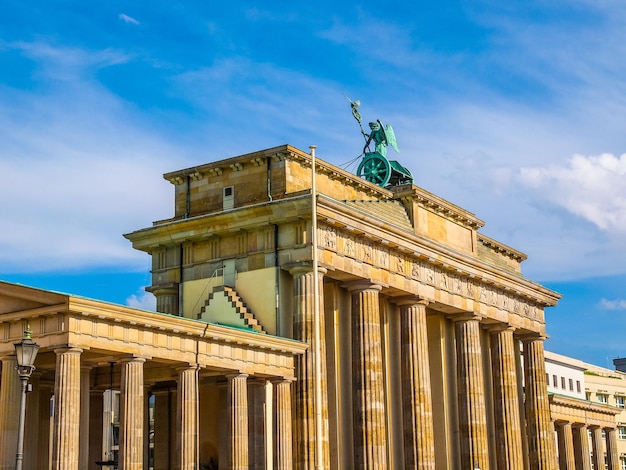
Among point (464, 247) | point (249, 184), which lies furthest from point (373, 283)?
point (464, 247)

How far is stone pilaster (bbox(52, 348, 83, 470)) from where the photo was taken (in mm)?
39125

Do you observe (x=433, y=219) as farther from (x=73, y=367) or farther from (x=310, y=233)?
(x=73, y=367)

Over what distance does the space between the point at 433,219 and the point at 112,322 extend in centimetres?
2832

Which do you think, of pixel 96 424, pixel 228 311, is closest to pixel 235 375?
pixel 228 311

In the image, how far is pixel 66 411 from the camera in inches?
1558

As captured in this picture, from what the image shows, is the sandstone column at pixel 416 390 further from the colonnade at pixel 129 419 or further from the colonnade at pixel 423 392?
the colonnade at pixel 129 419

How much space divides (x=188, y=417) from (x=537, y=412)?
3815 cm

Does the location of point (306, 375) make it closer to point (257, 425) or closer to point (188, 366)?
point (257, 425)

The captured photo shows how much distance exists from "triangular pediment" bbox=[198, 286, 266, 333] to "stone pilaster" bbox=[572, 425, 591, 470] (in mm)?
52989

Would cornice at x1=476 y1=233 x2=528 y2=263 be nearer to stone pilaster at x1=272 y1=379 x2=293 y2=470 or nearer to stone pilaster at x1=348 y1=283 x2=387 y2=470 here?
stone pilaster at x1=348 y1=283 x2=387 y2=470

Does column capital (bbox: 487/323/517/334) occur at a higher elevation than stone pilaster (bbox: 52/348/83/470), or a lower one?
higher

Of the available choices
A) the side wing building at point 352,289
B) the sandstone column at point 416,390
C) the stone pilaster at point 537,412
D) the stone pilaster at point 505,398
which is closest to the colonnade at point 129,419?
the side wing building at point 352,289

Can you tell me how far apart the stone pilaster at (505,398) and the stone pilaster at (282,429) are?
25.8 meters

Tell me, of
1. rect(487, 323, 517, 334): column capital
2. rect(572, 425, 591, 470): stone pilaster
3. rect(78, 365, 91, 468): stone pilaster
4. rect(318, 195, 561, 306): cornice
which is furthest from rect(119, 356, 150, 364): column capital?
rect(572, 425, 591, 470): stone pilaster
